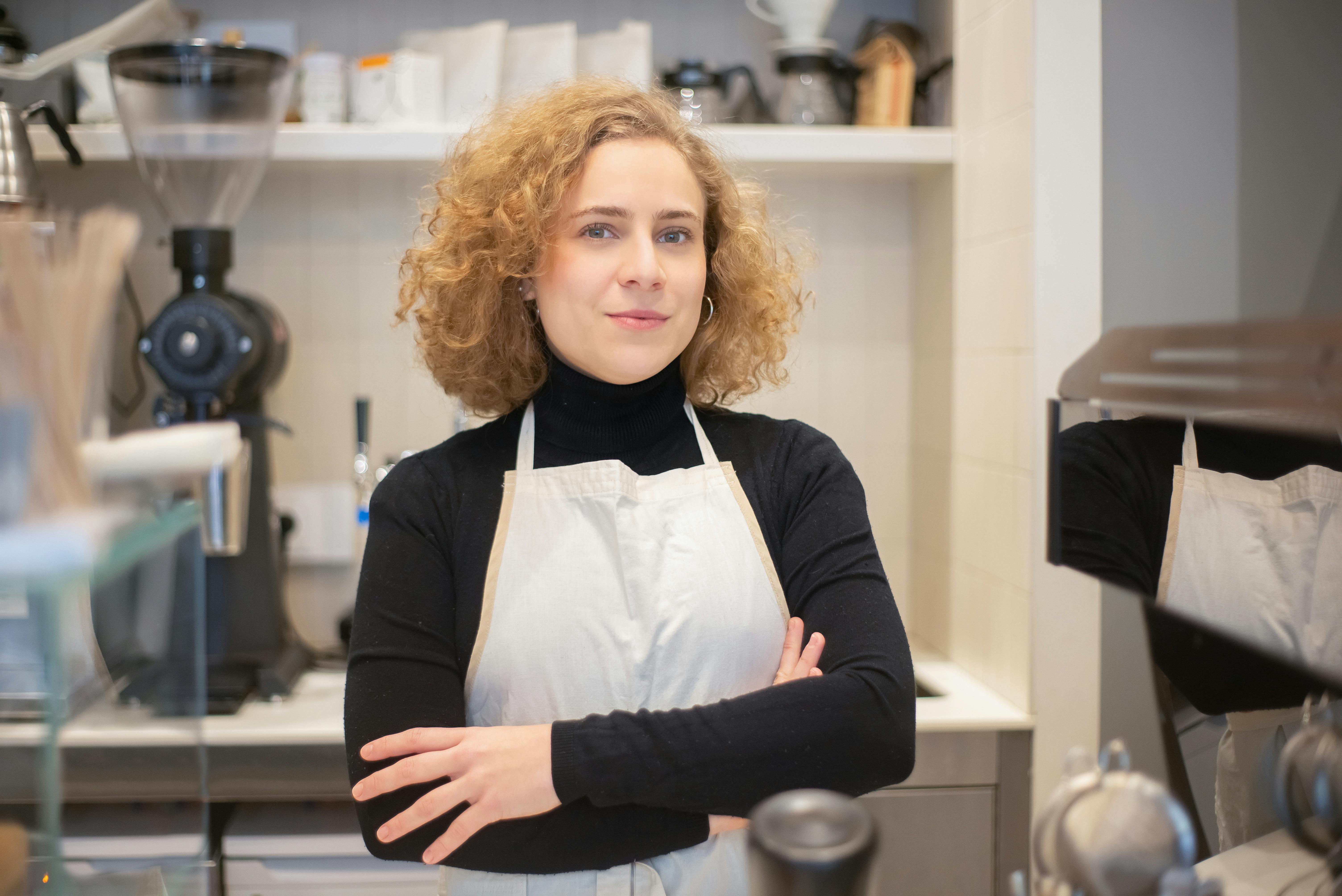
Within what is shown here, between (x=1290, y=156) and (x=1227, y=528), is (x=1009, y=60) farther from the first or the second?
(x=1227, y=528)

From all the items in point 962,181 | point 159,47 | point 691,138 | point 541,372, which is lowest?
point 541,372

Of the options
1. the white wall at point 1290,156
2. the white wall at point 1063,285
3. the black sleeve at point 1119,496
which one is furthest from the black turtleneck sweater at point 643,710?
the white wall at point 1290,156

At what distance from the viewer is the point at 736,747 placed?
Answer: 95 cm

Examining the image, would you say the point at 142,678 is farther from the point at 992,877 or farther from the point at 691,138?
the point at 992,877

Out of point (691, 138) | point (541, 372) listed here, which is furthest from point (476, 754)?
point (691, 138)

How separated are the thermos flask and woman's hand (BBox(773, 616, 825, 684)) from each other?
59 centimetres

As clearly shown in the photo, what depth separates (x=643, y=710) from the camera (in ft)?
3.20

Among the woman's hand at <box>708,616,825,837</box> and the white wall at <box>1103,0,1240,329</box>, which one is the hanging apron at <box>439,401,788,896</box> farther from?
the white wall at <box>1103,0,1240,329</box>

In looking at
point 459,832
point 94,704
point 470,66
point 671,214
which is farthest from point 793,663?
point 470,66

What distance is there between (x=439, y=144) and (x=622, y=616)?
118cm

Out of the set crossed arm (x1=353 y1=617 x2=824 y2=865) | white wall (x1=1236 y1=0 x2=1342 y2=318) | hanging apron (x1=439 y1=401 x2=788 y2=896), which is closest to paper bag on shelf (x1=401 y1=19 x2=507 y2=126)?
hanging apron (x1=439 y1=401 x2=788 y2=896)

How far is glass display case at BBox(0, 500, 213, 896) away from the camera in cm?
67

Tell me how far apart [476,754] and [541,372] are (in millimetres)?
434

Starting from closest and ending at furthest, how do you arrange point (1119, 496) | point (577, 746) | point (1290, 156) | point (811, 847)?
point (811, 847) < point (1119, 496) < point (577, 746) < point (1290, 156)
